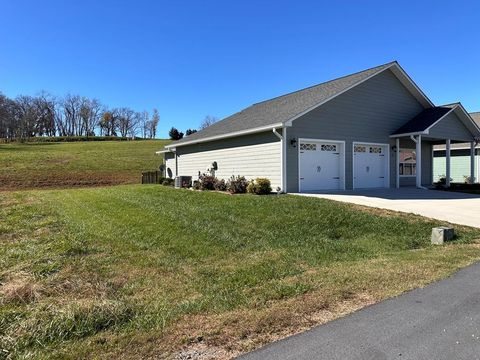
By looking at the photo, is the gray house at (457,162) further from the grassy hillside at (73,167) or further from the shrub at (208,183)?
the grassy hillside at (73,167)

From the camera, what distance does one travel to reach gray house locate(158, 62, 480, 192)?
48.8 feet

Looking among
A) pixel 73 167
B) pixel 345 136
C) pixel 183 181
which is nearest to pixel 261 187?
pixel 345 136

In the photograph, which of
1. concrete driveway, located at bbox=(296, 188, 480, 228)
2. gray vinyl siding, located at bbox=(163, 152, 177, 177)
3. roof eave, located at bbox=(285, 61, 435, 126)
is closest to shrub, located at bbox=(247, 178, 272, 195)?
concrete driveway, located at bbox=(296, 188, 480, 228)

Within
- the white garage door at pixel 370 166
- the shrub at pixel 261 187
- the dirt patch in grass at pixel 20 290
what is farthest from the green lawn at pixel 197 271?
the white garage door at pixel 370 166

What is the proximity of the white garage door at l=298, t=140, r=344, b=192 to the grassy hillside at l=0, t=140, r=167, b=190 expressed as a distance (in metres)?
19.1

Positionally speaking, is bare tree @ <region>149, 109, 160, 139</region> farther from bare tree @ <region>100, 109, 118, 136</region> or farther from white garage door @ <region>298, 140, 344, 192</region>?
white garage door @ <region>298, 140, 344, 192</region>

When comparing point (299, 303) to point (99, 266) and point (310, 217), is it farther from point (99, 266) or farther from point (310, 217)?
point (310, 217)

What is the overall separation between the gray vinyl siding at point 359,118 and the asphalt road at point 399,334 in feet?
33.9

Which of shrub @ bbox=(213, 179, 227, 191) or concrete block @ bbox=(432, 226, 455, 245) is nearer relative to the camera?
concrete block @ bbox=(432, 226, 455, 245)

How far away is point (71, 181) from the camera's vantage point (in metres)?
29.1

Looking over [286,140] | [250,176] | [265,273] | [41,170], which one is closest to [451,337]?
[265,273]

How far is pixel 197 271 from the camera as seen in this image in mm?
5941

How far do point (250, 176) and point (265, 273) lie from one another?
415 inches

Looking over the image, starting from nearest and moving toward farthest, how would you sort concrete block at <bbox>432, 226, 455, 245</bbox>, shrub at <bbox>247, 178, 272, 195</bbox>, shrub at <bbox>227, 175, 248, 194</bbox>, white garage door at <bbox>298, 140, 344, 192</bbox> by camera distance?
concrete block at <bbox>432, 226, 455, 245</bbox> → shrub at <bbox>247, 178, 272, 195</bbox> → shrub at <bbox>227, 175, 248, 194</bbox> → white garage door at <bbox>298, 140, 344, 192</bbox>
